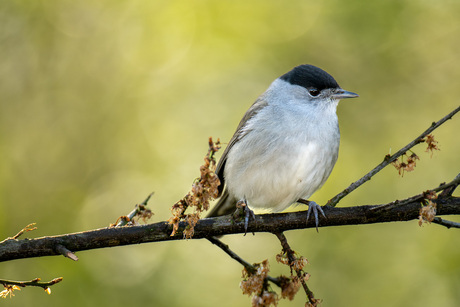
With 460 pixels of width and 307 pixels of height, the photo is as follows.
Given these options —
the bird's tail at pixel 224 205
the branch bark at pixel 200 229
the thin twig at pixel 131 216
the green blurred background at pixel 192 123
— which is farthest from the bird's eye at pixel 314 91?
the thin twig at pixel 131 216

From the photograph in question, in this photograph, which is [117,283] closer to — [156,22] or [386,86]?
[156,22]

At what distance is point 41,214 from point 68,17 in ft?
9.30

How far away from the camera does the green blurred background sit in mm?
5723

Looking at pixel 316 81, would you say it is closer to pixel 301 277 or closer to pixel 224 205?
pixel 224 205

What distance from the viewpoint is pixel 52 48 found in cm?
746

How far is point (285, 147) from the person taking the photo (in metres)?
4.28

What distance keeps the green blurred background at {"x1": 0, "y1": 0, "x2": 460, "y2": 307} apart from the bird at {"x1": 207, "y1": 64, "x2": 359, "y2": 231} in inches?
51.6

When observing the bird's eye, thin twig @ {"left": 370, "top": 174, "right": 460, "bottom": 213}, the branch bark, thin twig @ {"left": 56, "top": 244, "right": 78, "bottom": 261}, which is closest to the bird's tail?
the bird's eye

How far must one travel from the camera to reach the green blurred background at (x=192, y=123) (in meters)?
5.72

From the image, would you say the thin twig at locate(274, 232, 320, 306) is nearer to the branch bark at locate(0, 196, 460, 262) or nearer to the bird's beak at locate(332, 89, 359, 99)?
the branch bark at locate(0, 196, 460, 262)

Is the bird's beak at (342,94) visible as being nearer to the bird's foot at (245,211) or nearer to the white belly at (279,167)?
the white belly at (279,167)

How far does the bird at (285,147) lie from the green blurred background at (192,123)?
1.31 meters

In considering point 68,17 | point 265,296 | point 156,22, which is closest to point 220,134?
point 156,22

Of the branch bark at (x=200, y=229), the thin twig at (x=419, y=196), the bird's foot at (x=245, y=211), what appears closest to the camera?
the thin twig at (x=419, y=196)
